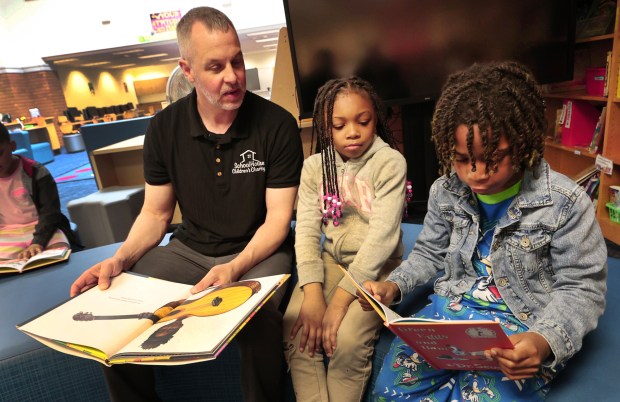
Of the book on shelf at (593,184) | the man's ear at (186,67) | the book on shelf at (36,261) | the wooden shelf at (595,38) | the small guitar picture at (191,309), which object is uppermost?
the man's ear at (186,67)

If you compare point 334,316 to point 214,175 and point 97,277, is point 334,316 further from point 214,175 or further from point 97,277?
point 97,277

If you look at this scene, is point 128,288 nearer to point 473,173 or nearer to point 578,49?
point 473,173

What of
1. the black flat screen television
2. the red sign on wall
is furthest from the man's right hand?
the red sign on wall

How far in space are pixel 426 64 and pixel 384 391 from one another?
7.55 feet

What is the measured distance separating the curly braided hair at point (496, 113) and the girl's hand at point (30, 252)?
1.89 meters

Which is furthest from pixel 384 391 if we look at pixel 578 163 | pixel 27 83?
pixel 27 83

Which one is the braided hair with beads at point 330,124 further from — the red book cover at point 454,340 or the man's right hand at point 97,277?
the man's right hand at point 97,277

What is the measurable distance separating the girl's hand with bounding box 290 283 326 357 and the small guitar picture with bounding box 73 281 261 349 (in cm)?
20

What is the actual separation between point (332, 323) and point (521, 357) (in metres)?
0.52

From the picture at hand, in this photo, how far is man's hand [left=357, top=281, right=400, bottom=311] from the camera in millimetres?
1065

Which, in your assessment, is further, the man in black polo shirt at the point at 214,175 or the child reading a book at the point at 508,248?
the man in black polo shirt at the point at 214,175

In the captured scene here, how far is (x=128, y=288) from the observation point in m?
1.27

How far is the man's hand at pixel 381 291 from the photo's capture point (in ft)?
3.50

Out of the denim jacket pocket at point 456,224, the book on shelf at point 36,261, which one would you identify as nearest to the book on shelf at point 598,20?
the denim jacket pocket at point 456,224
